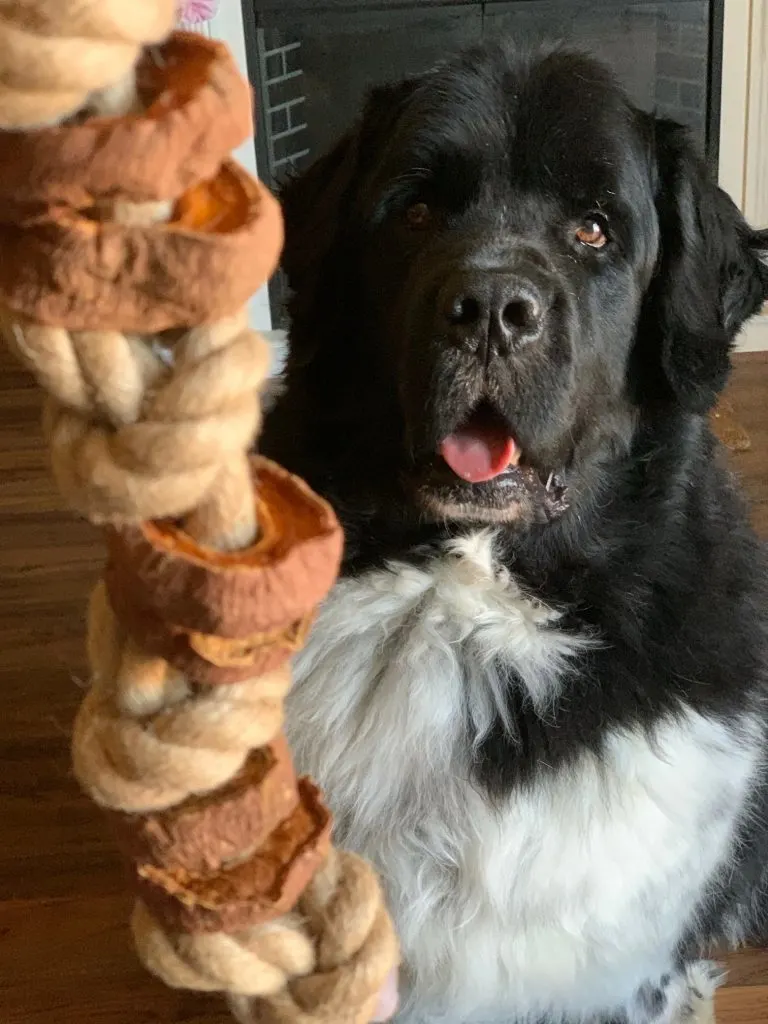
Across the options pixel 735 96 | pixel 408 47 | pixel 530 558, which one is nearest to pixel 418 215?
pixel 530 558

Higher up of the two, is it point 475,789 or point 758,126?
point 758,126

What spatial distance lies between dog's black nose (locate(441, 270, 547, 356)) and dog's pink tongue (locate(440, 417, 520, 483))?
80 mm

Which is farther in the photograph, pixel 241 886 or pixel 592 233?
pixel 592 233

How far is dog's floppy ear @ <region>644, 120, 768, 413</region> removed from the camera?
A: 1070 millimetres

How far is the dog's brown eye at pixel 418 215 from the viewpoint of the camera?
1038 millimetres

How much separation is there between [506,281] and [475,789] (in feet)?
1.49

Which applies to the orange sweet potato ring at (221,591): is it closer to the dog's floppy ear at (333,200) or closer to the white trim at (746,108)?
the dog's floppy ear at (333,200)

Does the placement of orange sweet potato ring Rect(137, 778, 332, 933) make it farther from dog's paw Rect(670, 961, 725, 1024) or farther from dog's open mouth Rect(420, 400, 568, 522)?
dog's paw Rect(670, 961, 725, 1024)

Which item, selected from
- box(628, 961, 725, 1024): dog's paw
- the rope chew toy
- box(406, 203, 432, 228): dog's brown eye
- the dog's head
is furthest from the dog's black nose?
box(628, 961, 725, 1024): dog's paw

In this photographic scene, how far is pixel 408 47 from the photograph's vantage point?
2.72m

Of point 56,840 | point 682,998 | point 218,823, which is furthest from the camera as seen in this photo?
point 56,840

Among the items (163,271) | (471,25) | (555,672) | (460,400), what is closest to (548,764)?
(555,672)

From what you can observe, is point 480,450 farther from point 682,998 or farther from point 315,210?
point 682,998

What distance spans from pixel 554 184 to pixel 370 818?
61 cm
